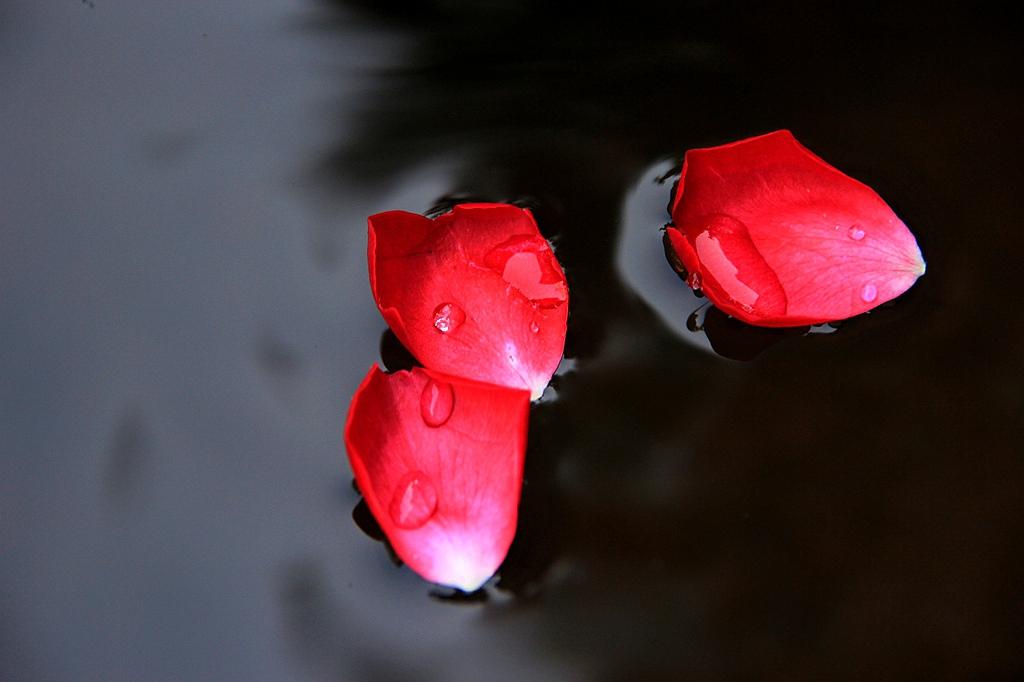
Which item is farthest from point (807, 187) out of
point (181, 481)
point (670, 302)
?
point (181, 481)

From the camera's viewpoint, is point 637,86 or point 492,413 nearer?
point 492,413

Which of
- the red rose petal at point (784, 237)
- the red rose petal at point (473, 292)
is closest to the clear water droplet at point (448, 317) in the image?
the red rose petal at point (473, 292)

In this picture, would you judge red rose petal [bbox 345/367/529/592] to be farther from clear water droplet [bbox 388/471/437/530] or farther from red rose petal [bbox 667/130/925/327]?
red rose petal [bbox 667/130/925/327]

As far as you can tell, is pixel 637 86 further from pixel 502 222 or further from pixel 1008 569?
pixel 1008 569

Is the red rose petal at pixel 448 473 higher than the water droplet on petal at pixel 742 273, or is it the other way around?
the water droplet on petal at pixel 742 273

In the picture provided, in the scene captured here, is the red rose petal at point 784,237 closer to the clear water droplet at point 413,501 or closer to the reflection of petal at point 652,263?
the reflection of petal at point 652,263
